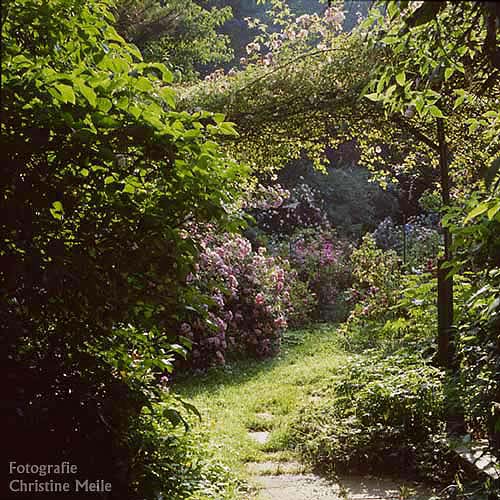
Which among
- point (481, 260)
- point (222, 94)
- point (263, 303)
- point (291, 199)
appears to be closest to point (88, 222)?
point (481, 260)

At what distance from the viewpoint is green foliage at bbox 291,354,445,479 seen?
4086 mm

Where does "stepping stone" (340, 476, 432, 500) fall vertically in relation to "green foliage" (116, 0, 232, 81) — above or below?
below

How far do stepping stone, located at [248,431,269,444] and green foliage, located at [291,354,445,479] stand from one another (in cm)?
29

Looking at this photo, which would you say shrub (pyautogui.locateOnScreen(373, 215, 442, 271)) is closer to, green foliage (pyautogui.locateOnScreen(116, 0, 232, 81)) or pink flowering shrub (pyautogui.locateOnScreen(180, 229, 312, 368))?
pink flowering shrub (pyautogui.locateOnScreen(180, 229, 312, 368))

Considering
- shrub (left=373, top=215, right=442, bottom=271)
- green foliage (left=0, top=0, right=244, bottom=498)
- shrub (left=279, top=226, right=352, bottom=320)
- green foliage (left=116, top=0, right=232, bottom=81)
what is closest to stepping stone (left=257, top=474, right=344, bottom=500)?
green foliage (left=0, top=0, right=244, bottom=498)

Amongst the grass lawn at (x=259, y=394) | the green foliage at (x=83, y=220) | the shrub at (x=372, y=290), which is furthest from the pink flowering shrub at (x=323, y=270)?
the green foliage at (x=83, y=220)

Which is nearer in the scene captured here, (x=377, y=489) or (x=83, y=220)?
(x=83, y=220)

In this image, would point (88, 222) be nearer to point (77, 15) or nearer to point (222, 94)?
point (77, 15)

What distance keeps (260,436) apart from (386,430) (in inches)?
45.2

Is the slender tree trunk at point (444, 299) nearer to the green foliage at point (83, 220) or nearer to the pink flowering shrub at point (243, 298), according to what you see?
the green foliage at point (83, 220)

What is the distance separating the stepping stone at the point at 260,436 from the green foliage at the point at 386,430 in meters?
0.29

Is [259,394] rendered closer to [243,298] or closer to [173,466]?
[243,298]

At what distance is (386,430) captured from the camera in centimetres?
423

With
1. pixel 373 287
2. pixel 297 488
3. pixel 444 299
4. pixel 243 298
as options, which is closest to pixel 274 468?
pixel 297 488
